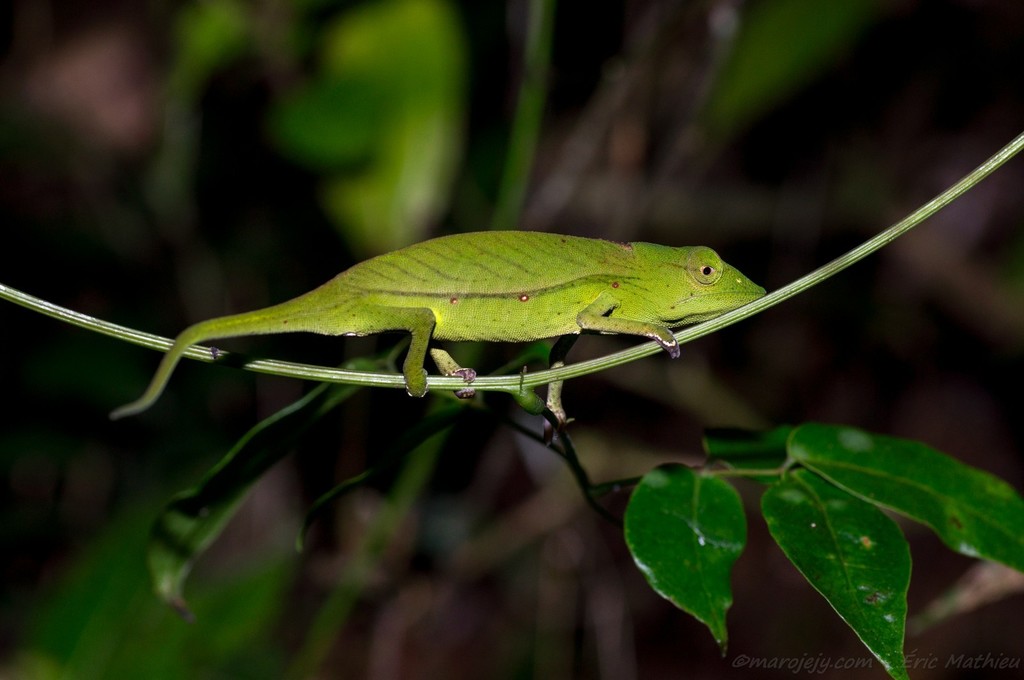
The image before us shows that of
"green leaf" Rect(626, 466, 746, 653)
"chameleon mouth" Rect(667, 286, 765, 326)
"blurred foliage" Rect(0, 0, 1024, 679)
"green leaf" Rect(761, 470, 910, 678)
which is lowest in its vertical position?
"blurred foliage" Rect(0, 0, 1024, 679)

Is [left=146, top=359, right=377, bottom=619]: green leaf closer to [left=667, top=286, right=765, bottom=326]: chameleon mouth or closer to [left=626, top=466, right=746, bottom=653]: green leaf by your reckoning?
[left=626, top=466, right=746, bottom=653]: green leaf

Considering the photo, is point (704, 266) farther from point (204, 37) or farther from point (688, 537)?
point (204, 37)

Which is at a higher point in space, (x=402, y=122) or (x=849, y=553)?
(x=849, y=553)

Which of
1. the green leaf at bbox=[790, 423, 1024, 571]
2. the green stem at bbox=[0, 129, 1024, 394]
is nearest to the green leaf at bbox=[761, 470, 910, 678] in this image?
the green leaf at bbox=[790, 423, 1024, 571]

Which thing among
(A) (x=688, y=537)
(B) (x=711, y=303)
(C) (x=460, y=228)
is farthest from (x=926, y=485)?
(C) (x=460, y=228)

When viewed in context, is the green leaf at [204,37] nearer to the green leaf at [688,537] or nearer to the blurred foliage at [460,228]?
the blurred foliage at [460,228]
